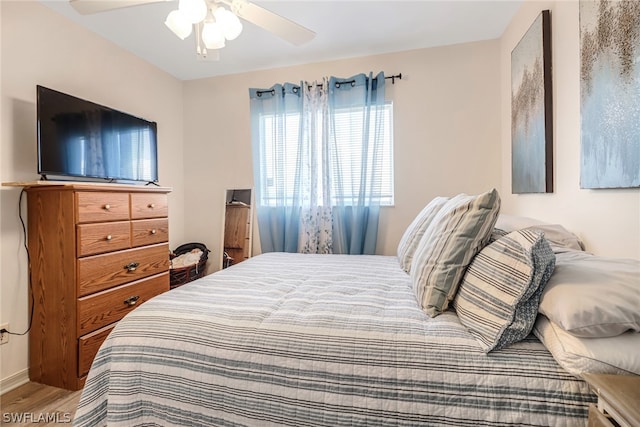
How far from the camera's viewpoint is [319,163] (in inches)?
120

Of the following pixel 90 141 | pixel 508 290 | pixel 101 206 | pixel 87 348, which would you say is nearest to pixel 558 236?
pixel 508 290

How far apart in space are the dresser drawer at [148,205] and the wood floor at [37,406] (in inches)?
46.1

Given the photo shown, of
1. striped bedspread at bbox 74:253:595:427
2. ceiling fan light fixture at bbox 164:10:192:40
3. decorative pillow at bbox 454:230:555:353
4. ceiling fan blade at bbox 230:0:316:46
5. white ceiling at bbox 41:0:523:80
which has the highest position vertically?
white ceiling at bbox 41:0:523:80

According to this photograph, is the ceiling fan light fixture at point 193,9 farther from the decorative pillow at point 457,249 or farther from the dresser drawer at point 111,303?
the dresser drawer at point 111,303

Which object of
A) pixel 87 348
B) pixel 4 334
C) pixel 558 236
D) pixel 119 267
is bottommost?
pixel 87 348

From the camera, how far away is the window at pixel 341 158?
116 inches

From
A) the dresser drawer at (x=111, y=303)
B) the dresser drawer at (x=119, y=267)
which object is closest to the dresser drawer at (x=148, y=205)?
the dresser drawer at (x=119, y=267)

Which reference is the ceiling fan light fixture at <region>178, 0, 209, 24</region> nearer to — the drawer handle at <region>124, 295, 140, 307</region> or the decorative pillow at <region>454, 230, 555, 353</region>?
the decorative pillow at <region>454, 230, 555, 353</region>

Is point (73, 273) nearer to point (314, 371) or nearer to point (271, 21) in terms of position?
point (314, 371)

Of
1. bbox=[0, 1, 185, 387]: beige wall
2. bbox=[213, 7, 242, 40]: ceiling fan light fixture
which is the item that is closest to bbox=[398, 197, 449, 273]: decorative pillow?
bbox=[213, 7, 242, 40]: ceiling fan light fixture

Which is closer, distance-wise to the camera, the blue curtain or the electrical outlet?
the electrical outlet

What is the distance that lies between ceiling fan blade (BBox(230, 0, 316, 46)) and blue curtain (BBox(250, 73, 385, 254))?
1216mm

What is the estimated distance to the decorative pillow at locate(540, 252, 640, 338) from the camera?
2.41 ft

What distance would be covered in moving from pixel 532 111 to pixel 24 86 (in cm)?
340
